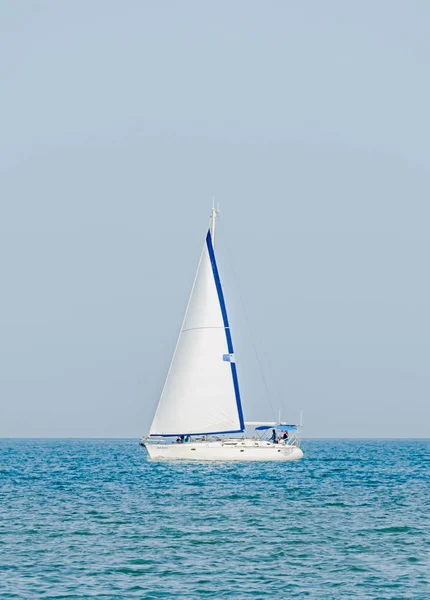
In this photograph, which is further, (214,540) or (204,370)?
(204,370)

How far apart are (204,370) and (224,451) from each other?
5949 millimetres

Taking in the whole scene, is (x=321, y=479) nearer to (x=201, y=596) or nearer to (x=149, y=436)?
(x=149, y=436)

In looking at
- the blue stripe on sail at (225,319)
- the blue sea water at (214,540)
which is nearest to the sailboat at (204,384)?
the blue stripe on sail at (225,319)

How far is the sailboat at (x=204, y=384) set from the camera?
7500 cm

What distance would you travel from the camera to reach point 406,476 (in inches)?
2943

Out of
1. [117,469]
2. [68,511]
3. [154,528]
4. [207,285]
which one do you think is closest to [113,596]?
[154,528]

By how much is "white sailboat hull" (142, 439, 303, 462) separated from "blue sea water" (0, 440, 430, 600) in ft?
33.4

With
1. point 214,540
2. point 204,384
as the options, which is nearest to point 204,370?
point 204,384

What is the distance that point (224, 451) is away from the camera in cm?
7288

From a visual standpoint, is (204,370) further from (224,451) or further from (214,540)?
(214,540)

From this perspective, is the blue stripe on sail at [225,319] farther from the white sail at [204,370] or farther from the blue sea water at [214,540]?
the blue sea water at [214,540]

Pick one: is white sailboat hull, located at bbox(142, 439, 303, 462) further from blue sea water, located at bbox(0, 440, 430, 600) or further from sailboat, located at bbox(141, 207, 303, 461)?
blue sea water, located at bbox(0, 440, 430, 600)

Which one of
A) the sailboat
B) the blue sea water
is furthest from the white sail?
the blue sea water

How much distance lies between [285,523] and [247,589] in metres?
13.0
